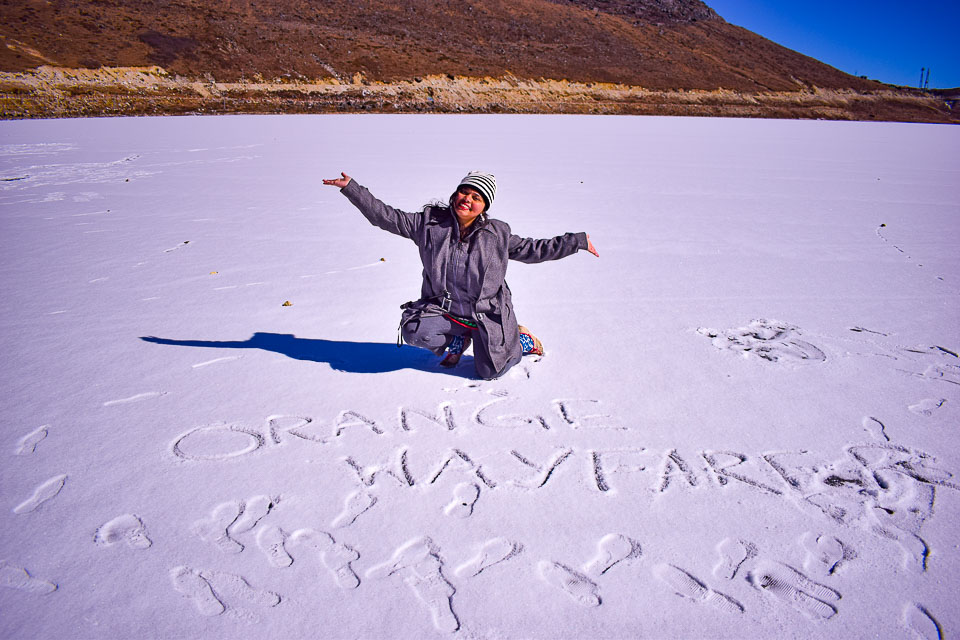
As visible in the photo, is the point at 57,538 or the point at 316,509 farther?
the point at 316,509

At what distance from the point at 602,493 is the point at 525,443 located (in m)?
0.40

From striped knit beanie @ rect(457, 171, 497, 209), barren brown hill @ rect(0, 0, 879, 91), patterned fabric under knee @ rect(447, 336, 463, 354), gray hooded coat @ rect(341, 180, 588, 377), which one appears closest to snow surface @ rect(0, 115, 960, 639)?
patterned fabric under knee @ rect(447, 336, 463, 354)

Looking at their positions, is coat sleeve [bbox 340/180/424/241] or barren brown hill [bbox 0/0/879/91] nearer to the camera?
coat sleeve [bbox 340/180/424/241]

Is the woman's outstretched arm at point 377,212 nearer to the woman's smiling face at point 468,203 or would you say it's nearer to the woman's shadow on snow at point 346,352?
the woman's smiling face at point 468,203

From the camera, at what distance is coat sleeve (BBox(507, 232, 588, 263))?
2787 millimetres

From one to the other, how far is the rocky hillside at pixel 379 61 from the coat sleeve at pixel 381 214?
23.4 m

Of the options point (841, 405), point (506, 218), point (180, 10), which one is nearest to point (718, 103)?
point (180, 10)

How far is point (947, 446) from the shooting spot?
2383 mm

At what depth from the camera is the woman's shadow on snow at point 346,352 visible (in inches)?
121

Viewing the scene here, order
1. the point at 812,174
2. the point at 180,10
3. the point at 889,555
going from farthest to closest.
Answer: the point at 180,10 → the point at 812,174 → the point at 889,555

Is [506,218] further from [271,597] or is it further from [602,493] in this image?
[271,597]

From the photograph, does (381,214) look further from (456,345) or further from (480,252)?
(456,345)

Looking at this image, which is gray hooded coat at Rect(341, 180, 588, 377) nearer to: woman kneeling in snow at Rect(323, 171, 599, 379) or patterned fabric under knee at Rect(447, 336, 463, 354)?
woman kneeling in snow at Rect(323, 171, 599, 379)

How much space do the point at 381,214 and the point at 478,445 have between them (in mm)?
1124
